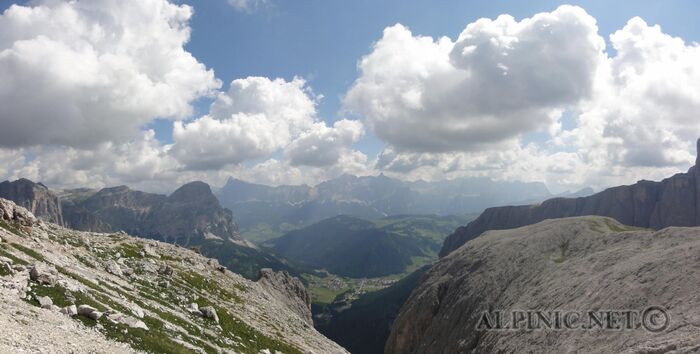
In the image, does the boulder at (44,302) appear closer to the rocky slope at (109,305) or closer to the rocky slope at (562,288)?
the rocky slope at (109,305)

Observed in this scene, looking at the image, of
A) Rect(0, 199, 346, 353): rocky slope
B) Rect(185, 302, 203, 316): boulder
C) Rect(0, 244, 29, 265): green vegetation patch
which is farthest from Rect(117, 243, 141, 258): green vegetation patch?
Rect(0, 244, 29, 265): green vegetation patch

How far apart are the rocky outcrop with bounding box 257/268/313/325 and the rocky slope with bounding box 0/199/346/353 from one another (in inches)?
2498

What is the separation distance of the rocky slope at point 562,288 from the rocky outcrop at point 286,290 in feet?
165

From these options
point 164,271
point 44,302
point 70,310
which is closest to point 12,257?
point 44,302

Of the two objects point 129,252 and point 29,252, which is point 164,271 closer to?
point 129,252

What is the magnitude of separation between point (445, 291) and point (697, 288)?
6903cm

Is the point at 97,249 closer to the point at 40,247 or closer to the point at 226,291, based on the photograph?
the point at 40,247

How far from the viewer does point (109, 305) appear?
122 ft

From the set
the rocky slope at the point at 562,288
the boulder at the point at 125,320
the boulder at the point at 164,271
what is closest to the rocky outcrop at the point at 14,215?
the boulder at the point at 164,271

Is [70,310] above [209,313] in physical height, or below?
above

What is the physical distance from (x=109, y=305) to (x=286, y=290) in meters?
138

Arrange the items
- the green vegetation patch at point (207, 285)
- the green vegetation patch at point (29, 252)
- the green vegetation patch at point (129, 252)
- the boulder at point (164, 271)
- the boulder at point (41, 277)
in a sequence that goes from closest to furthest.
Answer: the boulder at point (41, 277)
the green vegetation patch at point (29, 252)
the boulder at point (164, 271)
the green vegetation patch at point (129, 252)
the green vegetation patch at point (207, 285)

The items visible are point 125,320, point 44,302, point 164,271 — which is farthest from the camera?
point 164,271

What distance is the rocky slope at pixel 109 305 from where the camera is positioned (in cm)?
2661
